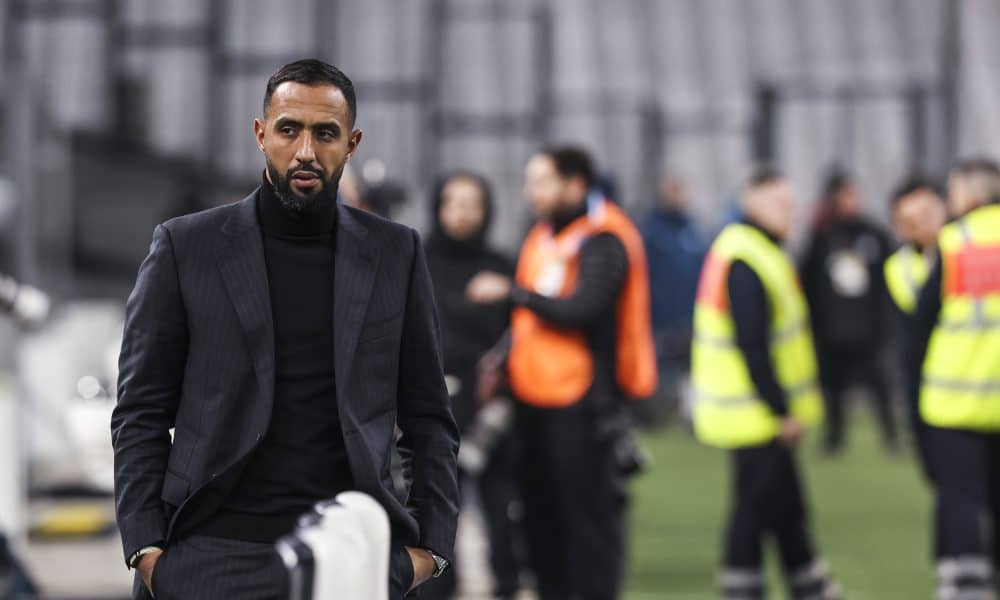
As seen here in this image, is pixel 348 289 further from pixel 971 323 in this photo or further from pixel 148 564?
pixel 971 323

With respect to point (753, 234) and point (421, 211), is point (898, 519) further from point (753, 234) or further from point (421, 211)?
point (421, 211)

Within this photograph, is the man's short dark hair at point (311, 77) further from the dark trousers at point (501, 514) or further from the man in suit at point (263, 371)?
the dark trousers at point (501, 514)

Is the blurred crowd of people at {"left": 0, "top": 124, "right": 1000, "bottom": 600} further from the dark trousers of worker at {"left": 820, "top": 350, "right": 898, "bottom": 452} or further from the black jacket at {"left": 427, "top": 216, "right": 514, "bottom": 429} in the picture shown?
the dark trousers of worker at {"left": 820, "top": 350, "right": 898, "bottom": 452}

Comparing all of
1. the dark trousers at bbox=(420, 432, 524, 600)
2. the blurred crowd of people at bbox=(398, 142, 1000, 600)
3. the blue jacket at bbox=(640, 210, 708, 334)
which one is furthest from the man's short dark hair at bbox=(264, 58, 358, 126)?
the blue jacket at bbox=(640, 210, 708, 334)

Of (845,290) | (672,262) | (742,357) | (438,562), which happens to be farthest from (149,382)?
(672,262)

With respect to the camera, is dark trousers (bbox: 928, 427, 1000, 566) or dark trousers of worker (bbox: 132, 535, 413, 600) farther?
dark trousers (bbox: 928, 427, 1000, 566)

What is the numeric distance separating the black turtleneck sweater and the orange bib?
11.3 ft

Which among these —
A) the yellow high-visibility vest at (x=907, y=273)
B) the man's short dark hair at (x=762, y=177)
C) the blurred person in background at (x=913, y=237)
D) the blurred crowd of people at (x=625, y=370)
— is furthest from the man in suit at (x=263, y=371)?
the yellow high-visibility vest at (x=907, y=273)

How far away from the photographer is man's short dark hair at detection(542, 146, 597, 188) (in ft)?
21.7

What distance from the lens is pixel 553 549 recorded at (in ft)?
21.8

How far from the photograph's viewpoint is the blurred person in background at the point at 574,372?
6.41 metres

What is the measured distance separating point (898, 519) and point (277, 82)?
7.75 m

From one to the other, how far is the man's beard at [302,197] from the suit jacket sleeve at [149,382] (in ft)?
0.67

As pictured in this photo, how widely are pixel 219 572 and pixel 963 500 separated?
379 centimetres
